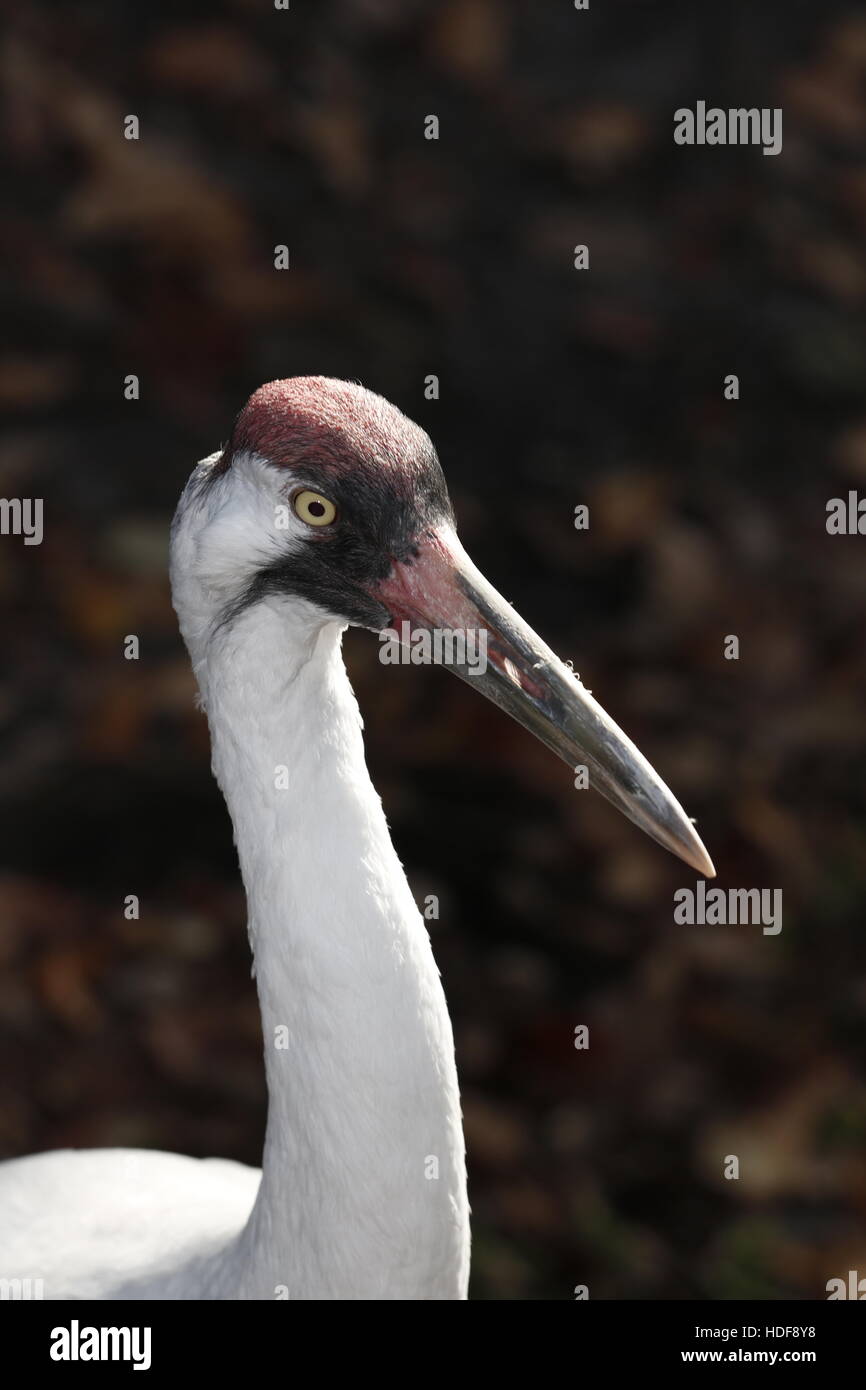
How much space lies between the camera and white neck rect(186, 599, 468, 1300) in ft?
6.15

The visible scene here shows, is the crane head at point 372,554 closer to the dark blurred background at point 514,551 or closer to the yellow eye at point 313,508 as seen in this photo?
the yellow eye at point 313,508

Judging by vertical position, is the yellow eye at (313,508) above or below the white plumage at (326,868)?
above

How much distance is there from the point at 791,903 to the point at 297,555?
94.9 inches

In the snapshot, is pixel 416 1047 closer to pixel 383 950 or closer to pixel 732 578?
Result: pixel 383 950

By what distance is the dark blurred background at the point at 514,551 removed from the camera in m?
3.58

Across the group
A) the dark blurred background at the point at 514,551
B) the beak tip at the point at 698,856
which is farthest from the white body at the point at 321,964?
the dark blurred background at the point at 514,551

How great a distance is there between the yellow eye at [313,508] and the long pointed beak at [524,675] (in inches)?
3.6

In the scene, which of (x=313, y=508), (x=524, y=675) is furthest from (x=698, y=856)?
(x=313, y=508)

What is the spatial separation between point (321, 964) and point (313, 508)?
0.49 m

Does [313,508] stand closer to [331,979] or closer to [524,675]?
[524,675]

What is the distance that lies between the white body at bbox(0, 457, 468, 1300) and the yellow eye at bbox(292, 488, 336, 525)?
3cm

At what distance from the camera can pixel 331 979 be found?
188 cm

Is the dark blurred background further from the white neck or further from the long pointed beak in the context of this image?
the long pointed beak

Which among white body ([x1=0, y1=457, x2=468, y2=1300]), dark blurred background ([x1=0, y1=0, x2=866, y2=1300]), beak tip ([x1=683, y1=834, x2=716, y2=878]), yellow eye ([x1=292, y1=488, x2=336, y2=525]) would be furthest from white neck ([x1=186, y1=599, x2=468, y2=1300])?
dark blurred background ([x1=0, y1=0, x2=866, y2=1300])
